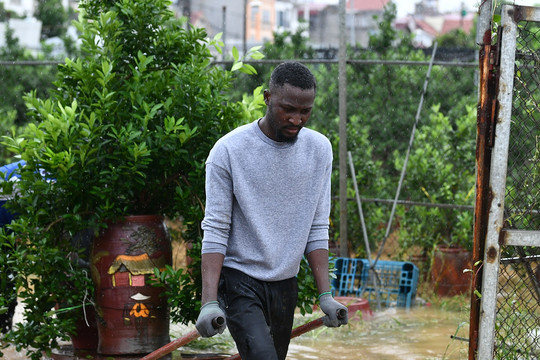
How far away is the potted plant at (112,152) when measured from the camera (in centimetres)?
465

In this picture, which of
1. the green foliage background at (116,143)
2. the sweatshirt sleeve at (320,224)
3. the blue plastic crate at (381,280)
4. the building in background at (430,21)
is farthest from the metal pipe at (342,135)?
the building in background at (430,21)

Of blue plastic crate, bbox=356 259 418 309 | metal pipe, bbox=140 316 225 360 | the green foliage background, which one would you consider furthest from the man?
blue plastic crate, bbox=356 259 418 309

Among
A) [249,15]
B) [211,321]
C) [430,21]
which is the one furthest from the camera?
[430,21]

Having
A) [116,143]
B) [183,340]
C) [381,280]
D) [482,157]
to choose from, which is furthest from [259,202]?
[381,280]

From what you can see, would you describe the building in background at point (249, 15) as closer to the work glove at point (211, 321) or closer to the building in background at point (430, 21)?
the building in background at point (430, 21)

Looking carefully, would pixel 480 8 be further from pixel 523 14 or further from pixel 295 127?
pixel 295 127

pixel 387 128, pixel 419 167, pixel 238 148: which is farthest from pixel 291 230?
pixel 387 128

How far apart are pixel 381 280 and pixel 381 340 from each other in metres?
1.23

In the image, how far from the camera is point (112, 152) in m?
4.93

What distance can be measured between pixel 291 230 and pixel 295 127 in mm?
455

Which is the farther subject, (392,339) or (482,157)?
(392,339)

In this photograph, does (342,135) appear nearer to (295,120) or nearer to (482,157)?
(482,157)

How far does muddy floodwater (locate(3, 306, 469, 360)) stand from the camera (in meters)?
5.63

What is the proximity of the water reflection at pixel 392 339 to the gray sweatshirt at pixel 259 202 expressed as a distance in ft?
8.04
